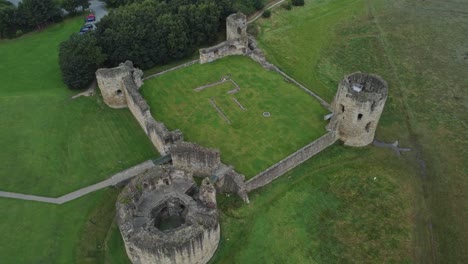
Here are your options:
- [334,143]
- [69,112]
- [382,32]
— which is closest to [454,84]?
[382,32]

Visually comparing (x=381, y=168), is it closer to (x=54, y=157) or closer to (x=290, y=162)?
(x=290, y=162)

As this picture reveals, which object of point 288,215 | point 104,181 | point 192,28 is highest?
point 192,28

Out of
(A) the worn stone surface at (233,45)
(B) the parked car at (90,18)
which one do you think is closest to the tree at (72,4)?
(B) the parked car at (90,18)

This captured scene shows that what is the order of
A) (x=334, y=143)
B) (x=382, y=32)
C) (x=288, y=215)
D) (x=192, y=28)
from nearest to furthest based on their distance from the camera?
(x=288, y=215)
(x=334, y=143)
(x=192, y=28)
(x=382, y=32)

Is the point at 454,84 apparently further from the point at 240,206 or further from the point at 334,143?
the point at 240,206

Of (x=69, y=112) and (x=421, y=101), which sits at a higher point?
(x=69, y=112)
